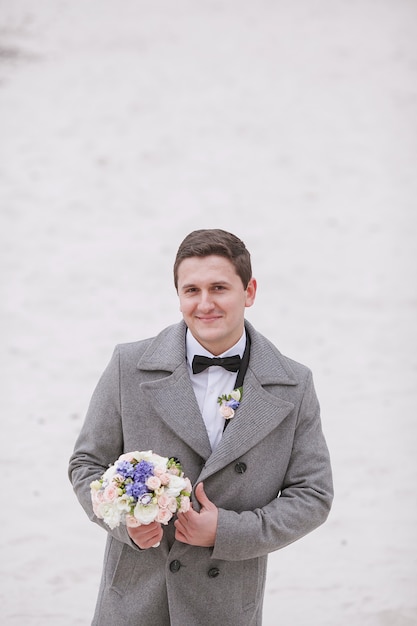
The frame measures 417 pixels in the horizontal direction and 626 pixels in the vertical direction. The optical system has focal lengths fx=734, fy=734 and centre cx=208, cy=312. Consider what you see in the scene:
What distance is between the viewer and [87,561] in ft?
11.5

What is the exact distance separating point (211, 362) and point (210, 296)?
0.20 m

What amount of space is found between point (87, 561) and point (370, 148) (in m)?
2.86

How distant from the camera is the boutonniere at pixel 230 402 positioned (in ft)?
6.19

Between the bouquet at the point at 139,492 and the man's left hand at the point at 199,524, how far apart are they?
9cm

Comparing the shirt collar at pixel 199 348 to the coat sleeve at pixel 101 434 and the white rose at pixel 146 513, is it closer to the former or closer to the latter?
the coat sleeve at pixel 101 434

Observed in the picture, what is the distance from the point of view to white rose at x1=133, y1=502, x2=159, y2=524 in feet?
5.20

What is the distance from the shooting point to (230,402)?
75.2 inches

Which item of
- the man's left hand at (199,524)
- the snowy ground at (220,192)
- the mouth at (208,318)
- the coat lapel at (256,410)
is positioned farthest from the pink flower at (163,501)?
the snowy ground at (220,192)

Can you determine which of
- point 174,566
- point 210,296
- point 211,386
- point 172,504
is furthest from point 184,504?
point 210,296

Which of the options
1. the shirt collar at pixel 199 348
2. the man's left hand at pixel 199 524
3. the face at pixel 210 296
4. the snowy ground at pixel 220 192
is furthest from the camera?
the snowy ground at pixel 220 192

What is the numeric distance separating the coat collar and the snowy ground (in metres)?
2.08

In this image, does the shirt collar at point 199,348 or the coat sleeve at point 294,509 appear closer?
the coat sleeve at point 294,509

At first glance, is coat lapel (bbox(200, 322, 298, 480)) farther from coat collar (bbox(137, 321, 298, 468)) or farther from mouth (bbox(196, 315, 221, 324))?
mouth (bbox(196, 315, 221, 324))

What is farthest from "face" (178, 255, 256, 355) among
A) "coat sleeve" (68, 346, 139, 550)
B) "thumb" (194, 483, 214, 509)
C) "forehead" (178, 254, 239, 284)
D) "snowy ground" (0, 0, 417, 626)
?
"snowy ground" (0, 0, 417, 626)
